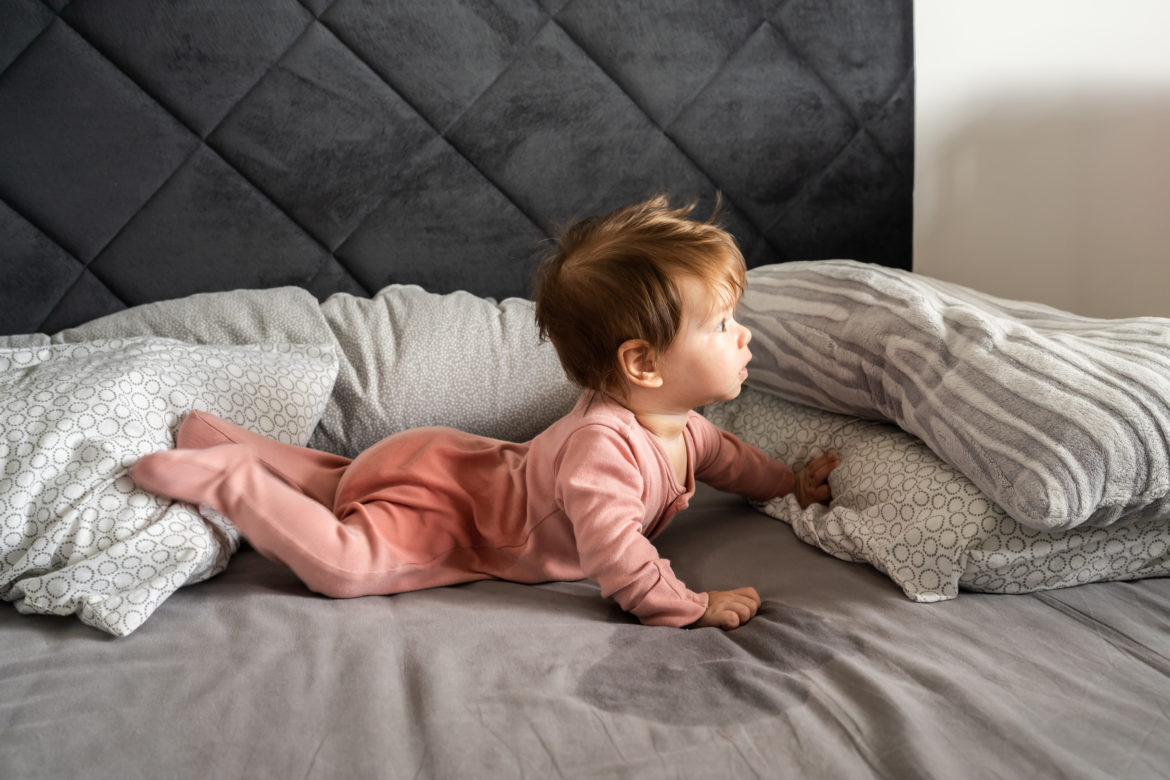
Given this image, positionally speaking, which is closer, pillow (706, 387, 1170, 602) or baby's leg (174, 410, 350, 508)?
pillow (706, 387, 1170, 602)

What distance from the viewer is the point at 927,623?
39.1 inches

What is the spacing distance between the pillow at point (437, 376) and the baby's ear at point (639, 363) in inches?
14.3

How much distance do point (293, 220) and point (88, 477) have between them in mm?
727

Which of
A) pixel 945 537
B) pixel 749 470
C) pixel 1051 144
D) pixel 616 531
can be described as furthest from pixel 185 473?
pixel 1051 144

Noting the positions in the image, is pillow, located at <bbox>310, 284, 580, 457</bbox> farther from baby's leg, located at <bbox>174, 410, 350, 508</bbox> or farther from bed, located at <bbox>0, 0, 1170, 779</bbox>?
baby's leg, located at <bbox>174, 410, 350, 508</bbox>

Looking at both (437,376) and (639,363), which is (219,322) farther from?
(639,363)

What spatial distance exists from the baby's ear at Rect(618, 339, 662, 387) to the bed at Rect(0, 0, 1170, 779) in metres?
0.25

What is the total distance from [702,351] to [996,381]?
0.34m

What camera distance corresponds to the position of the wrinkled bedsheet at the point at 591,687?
2.53ft

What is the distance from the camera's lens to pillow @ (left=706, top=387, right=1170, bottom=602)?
105cm

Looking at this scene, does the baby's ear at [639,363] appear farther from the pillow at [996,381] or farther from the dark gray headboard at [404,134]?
the dark gray headboard at [404,134]

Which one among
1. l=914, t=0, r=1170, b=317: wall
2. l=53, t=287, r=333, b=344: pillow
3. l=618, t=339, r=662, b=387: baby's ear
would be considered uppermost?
l=914, t=0, r=1170, b=317: wall

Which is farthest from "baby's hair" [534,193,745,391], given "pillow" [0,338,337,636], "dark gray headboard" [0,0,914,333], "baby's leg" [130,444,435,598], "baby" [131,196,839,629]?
"dark gray headboard" [0,0,914,333]

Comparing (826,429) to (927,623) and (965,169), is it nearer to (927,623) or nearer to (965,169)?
(927,623)
